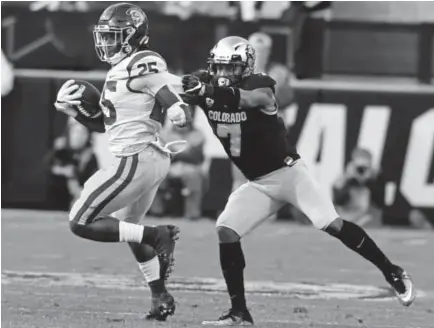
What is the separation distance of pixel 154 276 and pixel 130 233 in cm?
37

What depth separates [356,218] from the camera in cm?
1315

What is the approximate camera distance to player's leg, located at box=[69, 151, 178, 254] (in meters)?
6.85

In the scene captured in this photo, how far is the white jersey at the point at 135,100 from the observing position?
271 inches

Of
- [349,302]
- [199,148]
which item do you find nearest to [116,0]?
[199,148]

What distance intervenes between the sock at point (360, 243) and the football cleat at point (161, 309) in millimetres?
965

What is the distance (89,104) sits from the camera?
23.7ft

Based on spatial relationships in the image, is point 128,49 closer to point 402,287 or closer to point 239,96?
point 239,96

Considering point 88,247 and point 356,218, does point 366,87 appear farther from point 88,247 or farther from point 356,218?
point 88,247

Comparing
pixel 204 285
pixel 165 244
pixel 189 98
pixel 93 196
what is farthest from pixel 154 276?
pixel 204 285

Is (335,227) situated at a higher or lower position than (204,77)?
lower

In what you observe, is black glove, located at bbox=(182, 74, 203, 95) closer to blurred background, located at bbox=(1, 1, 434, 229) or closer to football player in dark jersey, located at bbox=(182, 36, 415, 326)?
football player in dark jersey, located at bbox=(182, 36, 415, 326)

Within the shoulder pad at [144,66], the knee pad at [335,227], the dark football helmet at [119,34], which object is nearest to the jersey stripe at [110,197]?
the shoulder pad at [144,66]

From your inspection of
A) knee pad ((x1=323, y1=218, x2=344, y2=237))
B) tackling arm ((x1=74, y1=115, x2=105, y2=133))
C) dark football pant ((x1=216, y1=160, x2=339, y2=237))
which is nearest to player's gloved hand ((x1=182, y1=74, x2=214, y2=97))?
dark football pant ((x1=216, y1=160, x2=339, y2=237))

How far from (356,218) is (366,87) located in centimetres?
138
